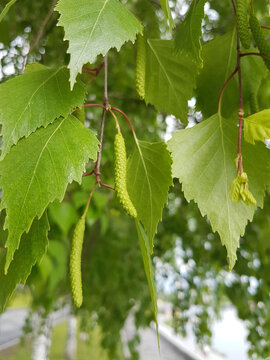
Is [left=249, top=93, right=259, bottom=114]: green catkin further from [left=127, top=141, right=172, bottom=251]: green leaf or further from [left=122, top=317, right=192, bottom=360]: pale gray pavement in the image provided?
[left=122, top=317, right=192, bottom=360]: pale gray pavement

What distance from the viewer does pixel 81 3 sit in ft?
0.94

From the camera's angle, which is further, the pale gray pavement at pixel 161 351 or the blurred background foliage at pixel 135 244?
the pale gray pavement at pixel 161 351

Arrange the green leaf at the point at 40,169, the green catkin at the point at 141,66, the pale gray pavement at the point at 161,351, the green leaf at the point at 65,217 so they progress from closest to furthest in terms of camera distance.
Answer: the green leaf at the point at 40,169
the green catkin at the point at 141,66
the green leaf at the point at 65,217
the pale gray pavement at the point at 161,351

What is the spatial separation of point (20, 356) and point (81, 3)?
5.22 meters

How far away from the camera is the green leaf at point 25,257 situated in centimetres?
30

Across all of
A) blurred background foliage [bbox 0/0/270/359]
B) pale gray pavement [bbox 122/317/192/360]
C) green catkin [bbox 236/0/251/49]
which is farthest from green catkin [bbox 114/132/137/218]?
pale gray pavement [bbox 122/317/192/360]

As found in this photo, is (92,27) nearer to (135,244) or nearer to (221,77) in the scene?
(221,77)

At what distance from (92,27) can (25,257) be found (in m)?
0.18

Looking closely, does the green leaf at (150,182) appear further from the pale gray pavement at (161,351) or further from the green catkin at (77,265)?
the pale gray pavement at (161,351)

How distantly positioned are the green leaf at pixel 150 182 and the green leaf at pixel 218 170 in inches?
0.6

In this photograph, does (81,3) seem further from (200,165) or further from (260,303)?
(260,303)

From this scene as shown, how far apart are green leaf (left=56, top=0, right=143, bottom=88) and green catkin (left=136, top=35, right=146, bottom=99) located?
0.09m

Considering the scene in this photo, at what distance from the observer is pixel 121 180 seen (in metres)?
0.33

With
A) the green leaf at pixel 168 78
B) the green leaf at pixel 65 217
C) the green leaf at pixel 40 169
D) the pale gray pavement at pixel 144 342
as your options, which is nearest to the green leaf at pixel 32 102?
the green leaf at pixel 40 169
